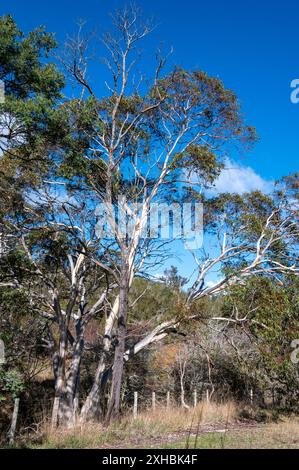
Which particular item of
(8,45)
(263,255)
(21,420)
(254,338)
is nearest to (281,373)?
(254,338)

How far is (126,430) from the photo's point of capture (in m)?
9.12

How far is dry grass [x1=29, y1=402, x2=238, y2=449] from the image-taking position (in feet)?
24.8

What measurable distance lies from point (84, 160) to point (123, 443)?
281 inches

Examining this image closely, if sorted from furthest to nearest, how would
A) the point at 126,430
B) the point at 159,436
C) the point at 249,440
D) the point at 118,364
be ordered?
the point at 118,364 → the point at 126,430 → the point at 159,436 → the point at 249,440

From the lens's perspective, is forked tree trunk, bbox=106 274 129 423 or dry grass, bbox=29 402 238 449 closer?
dry grass, bbox=29 402 238 449

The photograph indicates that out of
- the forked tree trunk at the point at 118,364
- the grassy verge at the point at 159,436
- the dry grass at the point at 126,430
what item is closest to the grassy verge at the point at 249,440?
the grassy verge at the point at 159,436

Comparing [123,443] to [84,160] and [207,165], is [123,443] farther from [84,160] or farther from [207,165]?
[207,165]

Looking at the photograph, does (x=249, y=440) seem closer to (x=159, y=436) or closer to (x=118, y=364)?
(x=159, y=436)

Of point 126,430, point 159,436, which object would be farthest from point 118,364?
point 159,436

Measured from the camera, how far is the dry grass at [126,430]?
7566 millimetres

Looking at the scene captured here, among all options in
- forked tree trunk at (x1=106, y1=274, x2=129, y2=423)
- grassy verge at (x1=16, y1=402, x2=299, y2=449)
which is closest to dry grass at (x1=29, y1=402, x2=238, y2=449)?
grassy verge at (x1=16, y1=402, x2=299, y2=449)

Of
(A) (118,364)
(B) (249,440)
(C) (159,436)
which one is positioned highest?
(A) (118,364)

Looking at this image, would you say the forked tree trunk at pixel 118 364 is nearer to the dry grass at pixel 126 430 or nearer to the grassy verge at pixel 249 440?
the dry grass at pixel 126 430

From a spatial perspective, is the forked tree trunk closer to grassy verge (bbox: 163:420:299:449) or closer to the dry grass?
the dry grass
